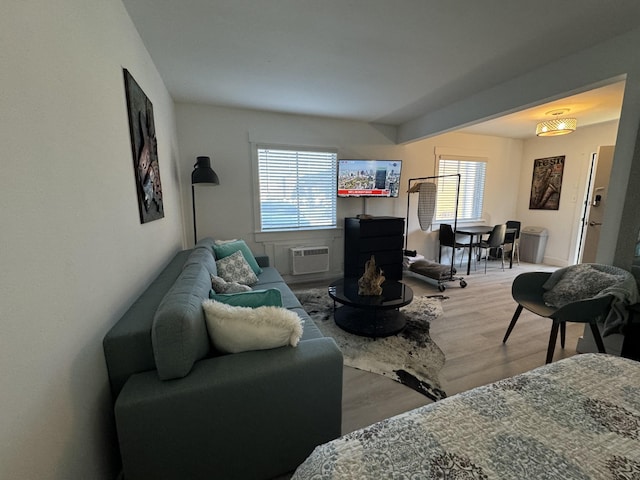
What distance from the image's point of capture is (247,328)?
49.0 inches

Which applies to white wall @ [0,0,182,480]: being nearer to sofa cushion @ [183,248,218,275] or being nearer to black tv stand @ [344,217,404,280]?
sofa cushion @ [183,248,218,275]

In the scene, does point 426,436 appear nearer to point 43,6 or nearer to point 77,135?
point 77,135

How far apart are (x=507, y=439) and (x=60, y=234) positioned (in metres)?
1.58

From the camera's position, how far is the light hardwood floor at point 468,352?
1.72 m

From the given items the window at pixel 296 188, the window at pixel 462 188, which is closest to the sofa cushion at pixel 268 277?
the window at pixel 296 188

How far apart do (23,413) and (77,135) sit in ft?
3.23

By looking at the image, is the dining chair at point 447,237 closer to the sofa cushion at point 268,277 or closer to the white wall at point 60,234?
the sofa cushion at point 268,277

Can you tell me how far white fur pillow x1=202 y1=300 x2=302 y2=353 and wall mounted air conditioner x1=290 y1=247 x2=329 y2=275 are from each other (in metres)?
2.74

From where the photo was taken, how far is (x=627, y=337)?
179cm

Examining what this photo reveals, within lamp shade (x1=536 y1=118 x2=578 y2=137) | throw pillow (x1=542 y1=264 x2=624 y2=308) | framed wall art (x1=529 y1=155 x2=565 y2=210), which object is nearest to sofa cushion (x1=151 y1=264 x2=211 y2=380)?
throw pillow (x1=542 y1=264 x2=624 y2=308)

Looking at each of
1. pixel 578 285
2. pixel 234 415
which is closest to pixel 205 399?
pixel 234 415

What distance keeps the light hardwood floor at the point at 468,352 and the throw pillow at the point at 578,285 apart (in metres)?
0.51

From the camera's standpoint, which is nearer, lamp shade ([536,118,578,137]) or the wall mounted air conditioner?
lamp shade ([536,118,578,137])

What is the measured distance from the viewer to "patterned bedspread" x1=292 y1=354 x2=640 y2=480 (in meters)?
0.67
